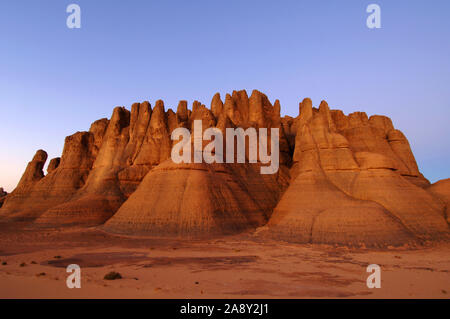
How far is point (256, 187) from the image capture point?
108 feet

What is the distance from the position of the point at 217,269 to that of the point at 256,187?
66.1 ft

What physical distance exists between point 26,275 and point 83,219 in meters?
22.6

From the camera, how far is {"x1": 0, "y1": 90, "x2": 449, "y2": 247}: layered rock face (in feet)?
74.2

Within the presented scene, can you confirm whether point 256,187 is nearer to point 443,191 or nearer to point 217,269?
point 443,191

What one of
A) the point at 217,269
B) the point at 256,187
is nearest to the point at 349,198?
the point at 256,187

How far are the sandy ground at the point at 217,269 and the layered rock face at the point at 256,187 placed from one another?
7.64ft

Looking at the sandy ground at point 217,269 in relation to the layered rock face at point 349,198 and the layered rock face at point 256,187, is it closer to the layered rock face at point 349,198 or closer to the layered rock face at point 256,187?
the layered rock face at point 349,198

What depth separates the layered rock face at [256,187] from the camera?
2261cm

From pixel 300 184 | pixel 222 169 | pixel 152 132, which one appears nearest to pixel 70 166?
pixel 152 132

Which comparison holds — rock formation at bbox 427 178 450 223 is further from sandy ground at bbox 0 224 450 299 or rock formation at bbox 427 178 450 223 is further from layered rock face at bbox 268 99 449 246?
sandy ground at bbox 0 224 450 299

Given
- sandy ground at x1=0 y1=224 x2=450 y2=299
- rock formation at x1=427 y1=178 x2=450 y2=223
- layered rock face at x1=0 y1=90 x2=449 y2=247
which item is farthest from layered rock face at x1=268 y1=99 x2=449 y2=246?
sandy ground at x1=0 y1=224 x2=450 y2=299

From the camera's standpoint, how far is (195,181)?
26922 mm

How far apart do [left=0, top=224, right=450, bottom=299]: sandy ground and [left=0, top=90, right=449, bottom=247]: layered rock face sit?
7.64ft
